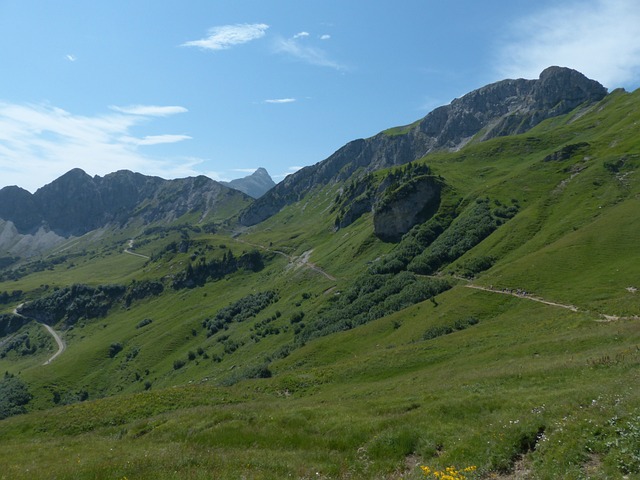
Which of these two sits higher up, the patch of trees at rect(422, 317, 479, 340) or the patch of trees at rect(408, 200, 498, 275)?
the patch of trees at rect(408, 200, 498, 275)

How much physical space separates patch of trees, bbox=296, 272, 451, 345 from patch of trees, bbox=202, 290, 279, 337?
4415 cm

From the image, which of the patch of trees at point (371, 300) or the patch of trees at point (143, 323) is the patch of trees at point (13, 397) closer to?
the patch of trees at point (143, 323)

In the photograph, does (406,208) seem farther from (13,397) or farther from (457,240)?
(13,397)

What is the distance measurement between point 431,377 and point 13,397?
466ft

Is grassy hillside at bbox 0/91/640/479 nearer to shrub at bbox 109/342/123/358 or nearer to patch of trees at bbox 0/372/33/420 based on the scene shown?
patch of trees at bbox 0/372/33/420

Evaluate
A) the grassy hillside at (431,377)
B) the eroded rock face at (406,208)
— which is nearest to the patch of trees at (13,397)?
the grassy hillside at (431,377)

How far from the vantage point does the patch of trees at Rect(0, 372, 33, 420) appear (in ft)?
377

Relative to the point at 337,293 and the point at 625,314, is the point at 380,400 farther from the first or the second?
the point at 337,293

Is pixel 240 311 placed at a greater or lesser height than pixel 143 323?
greater

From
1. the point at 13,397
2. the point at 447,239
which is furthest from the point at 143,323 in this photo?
the point at 447,239

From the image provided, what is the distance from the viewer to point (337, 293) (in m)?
122

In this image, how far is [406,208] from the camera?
15600 centimetres

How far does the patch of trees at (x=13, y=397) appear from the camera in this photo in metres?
115

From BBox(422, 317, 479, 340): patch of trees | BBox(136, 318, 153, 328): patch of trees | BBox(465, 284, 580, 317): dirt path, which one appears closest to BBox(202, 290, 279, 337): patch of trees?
BBox(136, 318, 153, 328): patch of trees
